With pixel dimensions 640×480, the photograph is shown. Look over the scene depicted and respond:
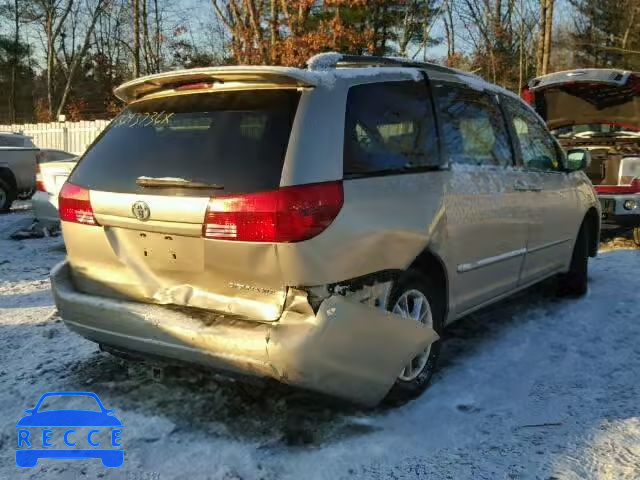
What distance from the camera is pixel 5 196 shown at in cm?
1236

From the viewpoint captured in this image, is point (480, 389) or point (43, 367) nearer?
point (480, 389)

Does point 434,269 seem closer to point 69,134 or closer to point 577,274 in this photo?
point 577,274

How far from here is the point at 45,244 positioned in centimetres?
860

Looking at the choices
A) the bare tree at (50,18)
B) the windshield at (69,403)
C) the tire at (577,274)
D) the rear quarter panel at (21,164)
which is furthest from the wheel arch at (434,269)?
the bare tree at (50,18)

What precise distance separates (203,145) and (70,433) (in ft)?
5.19

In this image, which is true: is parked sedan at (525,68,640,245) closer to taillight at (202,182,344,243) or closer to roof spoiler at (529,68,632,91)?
roof spoiler at (529,68,632,91)

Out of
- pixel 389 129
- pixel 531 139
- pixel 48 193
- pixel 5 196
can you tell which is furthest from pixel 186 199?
pixel 5 196

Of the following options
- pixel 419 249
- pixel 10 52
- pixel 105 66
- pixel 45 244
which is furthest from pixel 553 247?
pixel 10 52

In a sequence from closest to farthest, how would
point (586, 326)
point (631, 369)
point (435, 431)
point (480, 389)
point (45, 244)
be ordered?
point (435, 431)
point (480, 389)
point (631, 369)
point (586, 326)
point (45, 244)

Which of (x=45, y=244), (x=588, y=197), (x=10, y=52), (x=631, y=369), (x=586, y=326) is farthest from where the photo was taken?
(x=10, y=52)

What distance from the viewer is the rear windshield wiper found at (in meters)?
2.88

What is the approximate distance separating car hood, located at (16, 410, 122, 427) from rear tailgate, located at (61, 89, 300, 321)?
2.12 feet

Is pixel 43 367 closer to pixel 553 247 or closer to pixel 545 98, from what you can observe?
pixel 553 247

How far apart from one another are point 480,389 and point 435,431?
62cm
